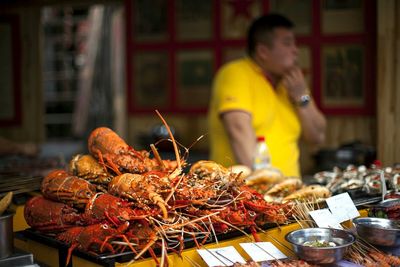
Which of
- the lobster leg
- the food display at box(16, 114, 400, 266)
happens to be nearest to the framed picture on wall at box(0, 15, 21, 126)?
the food display at box(16, 114, 400, 266)

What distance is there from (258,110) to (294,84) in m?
0.42

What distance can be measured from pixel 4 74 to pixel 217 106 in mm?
4160

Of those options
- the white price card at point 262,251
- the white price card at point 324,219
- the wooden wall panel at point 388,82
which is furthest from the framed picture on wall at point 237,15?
the white price card at point 262,251

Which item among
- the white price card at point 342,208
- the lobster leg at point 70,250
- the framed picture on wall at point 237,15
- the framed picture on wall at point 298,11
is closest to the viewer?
the lobster leg at point 70,250

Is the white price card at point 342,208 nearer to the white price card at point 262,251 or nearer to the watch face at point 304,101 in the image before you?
the white price card at point 262,251

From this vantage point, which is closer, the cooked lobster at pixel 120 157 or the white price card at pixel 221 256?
the white price card at pixel 221 256

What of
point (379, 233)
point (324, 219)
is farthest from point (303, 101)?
point (379, 233)

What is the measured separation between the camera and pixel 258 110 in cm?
460

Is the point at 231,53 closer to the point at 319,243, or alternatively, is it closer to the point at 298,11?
the point at 298,11

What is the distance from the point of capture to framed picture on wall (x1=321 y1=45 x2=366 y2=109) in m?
6.46

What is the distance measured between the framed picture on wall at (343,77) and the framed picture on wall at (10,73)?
417 cm

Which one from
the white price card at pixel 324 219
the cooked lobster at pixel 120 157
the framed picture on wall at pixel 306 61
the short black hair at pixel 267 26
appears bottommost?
the white price card at pixel 324 219

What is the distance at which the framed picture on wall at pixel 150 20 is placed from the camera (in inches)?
276

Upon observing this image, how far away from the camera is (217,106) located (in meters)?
4.66
